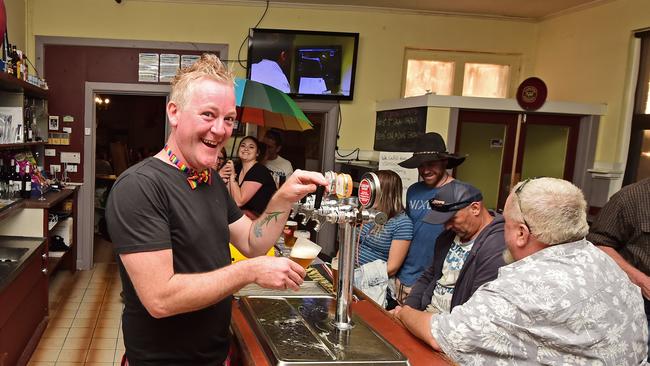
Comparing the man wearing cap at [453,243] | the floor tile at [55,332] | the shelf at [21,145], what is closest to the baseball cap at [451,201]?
the man wearing cap at [453,243]

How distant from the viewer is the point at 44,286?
3.63 metres

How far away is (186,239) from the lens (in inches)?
49.8

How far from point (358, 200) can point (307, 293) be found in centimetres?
55

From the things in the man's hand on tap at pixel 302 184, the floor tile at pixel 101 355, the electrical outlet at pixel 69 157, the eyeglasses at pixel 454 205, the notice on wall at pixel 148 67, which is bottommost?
the floor tile at pixel 101 355

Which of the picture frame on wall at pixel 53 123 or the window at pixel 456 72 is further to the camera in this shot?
the window at pixel 456 72

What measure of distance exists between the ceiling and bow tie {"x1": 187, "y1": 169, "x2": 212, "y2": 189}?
4.19 metres

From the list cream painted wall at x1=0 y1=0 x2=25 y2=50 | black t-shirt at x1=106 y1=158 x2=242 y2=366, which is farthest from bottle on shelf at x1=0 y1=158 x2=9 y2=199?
black t-shirt at x1=106 y1=158 x2=242 y2=366

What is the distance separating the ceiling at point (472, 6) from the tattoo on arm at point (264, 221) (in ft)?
13.5

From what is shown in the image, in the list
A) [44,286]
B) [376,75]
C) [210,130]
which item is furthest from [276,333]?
[376,75]

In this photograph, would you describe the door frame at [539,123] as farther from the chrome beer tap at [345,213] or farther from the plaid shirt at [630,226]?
the chrome beer tap at [345,213]

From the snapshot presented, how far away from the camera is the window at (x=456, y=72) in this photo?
5512 mm

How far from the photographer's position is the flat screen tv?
203 inches

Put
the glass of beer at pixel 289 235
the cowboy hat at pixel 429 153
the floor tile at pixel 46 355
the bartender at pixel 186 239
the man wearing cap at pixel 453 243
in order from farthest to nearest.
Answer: the floor tile at pixel 46 355 < the cowboy hat at pixel 429 153 < the glass of beer at pixel 289 235 < the man wearing cap at pixel 453 243 < the bartender at pixel 186 239

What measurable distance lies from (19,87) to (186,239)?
3.87m
